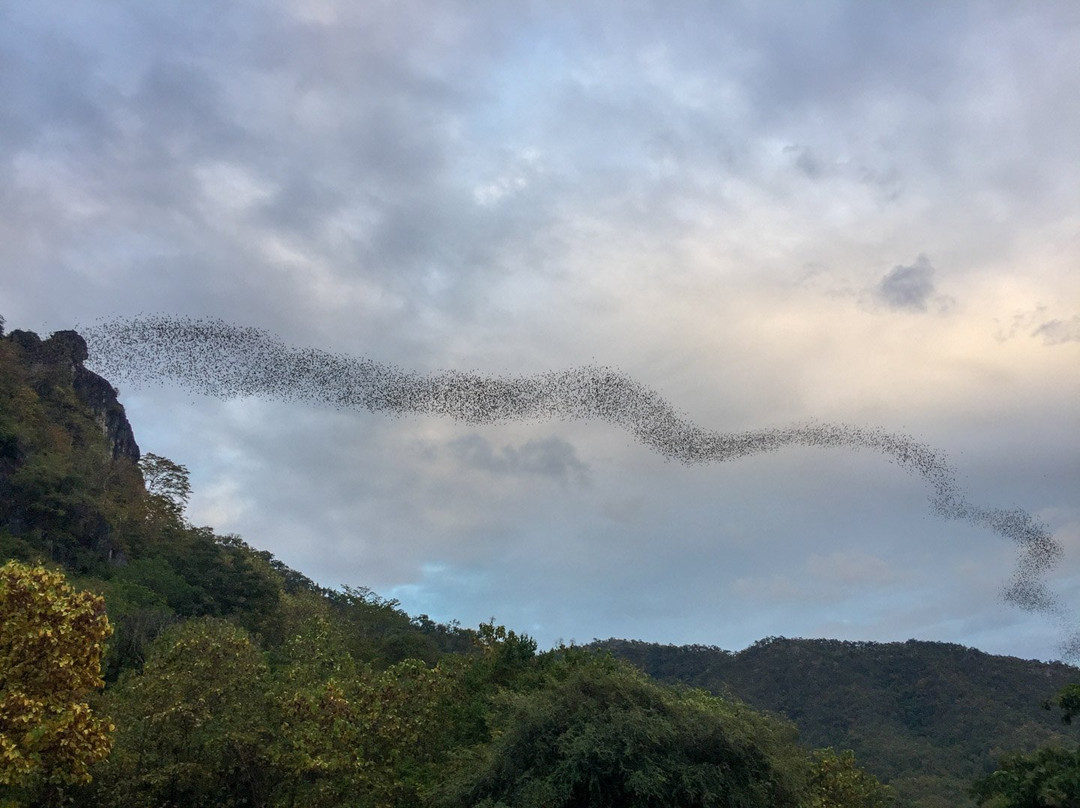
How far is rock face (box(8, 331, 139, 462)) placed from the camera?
270 ft

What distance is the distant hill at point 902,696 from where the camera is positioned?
7275 cm

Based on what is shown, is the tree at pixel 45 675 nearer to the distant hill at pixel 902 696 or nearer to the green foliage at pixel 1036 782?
the green foliage at pixel 1036 782

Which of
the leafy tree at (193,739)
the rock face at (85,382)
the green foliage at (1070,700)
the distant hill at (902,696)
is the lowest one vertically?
the leafy tree at (193,739)

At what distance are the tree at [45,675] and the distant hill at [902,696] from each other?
1997 inches

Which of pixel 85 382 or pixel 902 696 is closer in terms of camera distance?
pixel 85 382

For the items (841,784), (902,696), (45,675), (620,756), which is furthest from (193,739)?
(902,696)

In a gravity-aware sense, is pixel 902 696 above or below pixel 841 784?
above

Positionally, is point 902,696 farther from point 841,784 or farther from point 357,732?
point 357,732

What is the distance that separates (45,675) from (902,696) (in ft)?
289

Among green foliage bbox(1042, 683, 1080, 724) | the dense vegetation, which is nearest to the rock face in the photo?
the dense vegetation

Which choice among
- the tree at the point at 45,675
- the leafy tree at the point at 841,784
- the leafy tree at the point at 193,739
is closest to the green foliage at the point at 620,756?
the leafy tree at the point at 193,739

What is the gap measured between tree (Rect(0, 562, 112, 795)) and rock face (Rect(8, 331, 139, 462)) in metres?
70.8

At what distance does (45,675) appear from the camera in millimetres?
18562

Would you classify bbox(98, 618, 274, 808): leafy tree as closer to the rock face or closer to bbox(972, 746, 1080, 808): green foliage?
bbox(972, 746, 1080, 808): green foliage
